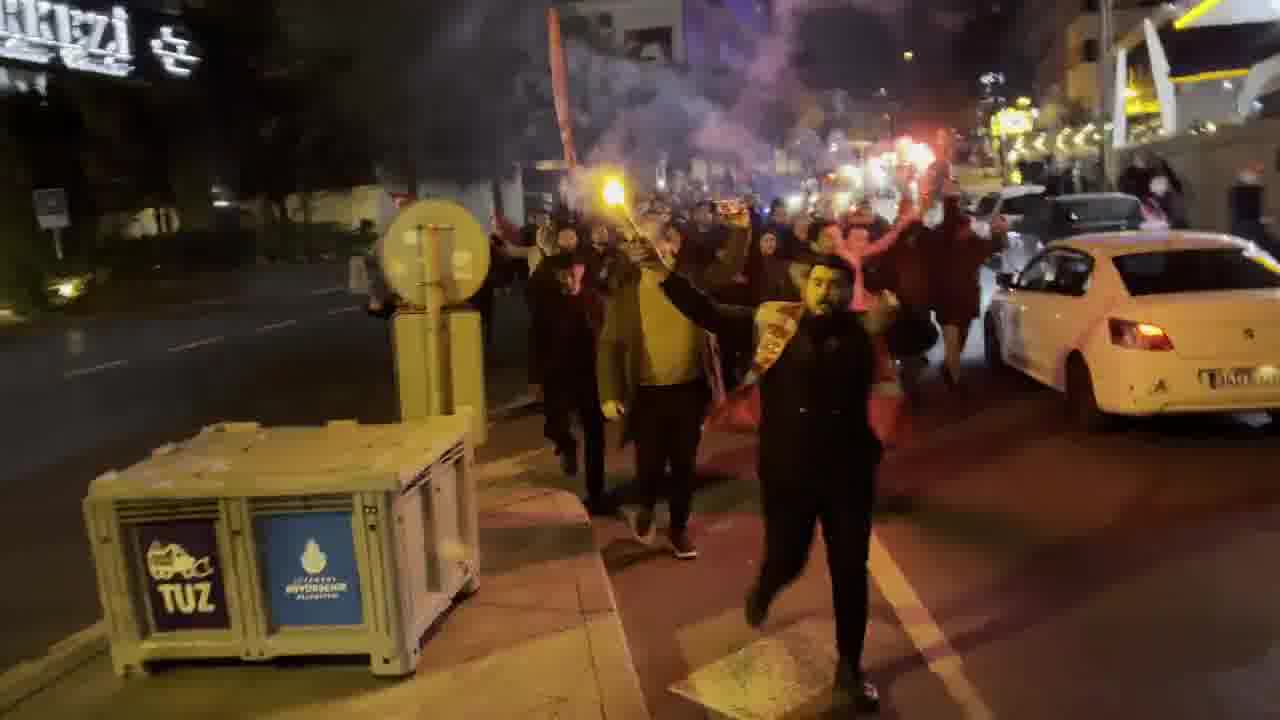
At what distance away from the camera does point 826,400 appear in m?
4.58

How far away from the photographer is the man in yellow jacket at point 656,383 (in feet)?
21.3

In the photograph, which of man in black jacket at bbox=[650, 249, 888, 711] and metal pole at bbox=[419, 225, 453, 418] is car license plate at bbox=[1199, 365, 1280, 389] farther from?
metal pole at bbox=[419, 225, 453, 418]

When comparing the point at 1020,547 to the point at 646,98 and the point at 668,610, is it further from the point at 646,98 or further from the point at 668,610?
the point at 646,98

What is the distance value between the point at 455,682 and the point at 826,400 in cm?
190

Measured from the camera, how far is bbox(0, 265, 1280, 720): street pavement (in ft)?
16.3

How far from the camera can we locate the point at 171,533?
4906 mm

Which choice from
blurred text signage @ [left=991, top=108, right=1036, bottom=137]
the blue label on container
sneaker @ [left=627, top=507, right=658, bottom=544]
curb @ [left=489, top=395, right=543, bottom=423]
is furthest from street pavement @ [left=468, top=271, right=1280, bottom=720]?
blurred text signage @ [left=991, top=108, right=1036, bottom=137]

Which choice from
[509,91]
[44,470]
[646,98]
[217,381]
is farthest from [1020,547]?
[646,98]

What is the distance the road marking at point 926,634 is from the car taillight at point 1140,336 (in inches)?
124

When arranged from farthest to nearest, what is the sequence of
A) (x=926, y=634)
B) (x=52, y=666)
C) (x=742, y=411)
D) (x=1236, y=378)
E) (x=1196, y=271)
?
(x=1196, y=271) < (x=1236, y=378) < (x=926, y=634) < (x=52, y=666) < (x=742, y=411)

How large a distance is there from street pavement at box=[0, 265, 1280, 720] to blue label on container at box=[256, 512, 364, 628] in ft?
4.34

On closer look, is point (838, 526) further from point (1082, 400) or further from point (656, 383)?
point (1082, 400)

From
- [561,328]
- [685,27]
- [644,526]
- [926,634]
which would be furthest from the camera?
[685,27]

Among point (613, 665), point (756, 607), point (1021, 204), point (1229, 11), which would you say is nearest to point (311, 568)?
point (613, 665)
